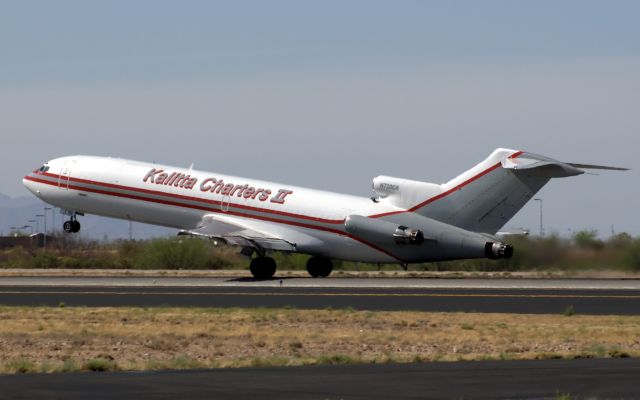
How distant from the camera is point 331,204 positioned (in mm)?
63531

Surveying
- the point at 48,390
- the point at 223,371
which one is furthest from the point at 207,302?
the point at 48,390

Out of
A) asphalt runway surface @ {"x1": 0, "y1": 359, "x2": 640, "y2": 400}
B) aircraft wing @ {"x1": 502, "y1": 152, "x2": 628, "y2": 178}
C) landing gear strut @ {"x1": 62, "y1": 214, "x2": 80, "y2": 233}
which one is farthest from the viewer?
landing gear strut @ {"x1": 62, "y1": 214, "x2": 80, "y2": 233}

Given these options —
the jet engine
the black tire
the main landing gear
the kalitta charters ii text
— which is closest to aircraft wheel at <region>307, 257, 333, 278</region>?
the main landing gear

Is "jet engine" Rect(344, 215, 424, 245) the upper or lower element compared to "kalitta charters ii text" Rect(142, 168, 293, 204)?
lower

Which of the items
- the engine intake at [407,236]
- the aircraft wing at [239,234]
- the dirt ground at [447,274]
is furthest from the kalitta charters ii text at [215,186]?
the engine intake at [407,236]

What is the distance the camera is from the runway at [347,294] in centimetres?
4528

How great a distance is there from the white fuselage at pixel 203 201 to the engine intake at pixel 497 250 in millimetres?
5299

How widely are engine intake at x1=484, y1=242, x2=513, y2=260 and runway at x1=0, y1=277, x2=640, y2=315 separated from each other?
1.22m

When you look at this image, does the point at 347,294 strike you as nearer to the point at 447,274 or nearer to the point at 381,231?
the point at 381,231

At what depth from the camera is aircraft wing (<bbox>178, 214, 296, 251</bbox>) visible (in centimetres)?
6370

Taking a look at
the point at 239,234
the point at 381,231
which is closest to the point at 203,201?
the point at 239,234

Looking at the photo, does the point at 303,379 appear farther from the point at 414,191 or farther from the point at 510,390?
the point at 414,191

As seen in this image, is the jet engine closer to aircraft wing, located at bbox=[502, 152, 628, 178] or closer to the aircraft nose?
aircraft wing, located at bbox=[502, 152, 628, 178]

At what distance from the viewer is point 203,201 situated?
215ft
